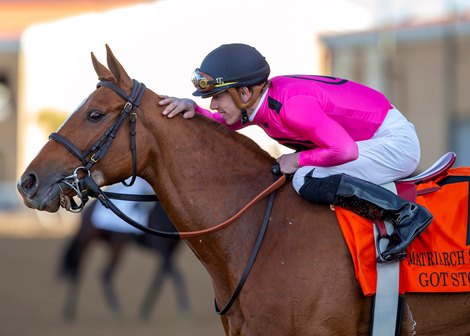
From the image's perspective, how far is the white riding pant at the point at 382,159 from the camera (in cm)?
428

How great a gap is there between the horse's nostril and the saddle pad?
53.6 inches

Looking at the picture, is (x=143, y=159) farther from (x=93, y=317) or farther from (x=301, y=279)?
(x=93, y=317)

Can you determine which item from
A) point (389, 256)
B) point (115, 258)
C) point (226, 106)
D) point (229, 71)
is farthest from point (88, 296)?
point (389, 256)

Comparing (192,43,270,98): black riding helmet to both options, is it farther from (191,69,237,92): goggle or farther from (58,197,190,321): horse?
(58,197,190,321): horse

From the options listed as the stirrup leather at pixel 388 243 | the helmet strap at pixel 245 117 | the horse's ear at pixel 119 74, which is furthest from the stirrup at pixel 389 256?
the horse's ear at pixel 119 74

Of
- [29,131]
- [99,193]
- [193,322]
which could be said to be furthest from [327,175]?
[29,131]

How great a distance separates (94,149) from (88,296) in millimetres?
9885

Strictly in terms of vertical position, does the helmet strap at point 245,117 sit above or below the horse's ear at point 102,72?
below

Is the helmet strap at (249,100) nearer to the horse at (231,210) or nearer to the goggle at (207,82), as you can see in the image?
the goggle at (207,82)

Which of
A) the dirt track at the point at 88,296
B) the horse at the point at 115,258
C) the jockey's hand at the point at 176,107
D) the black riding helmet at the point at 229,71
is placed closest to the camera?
the black riding helmet at the point at 229,71

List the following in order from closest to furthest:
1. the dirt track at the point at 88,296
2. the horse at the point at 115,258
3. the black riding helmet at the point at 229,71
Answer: the black riding helmet at the point at 229,71 → the dirt track at the point at 88,296 → the horse at the point at 115,258

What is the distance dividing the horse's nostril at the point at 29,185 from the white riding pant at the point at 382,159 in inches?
46.0

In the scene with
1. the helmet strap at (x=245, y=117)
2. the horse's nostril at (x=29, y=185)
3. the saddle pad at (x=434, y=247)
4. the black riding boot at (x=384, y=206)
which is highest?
the helmet strap at (x=245, y=117)

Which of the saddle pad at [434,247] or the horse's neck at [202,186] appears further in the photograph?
the horse's neck at [202,186]
